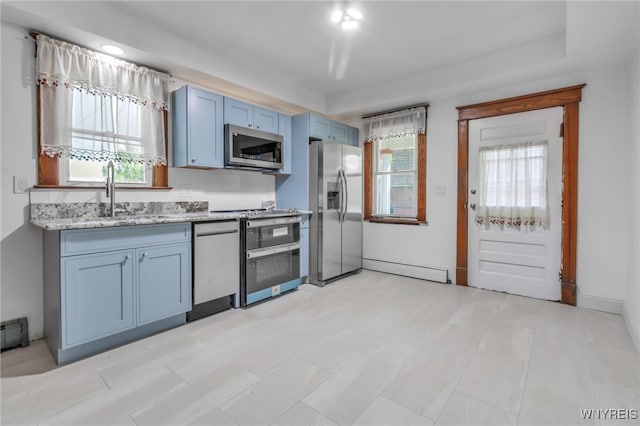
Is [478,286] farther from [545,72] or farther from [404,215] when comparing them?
[545,72]

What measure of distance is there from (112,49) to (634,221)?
4635 mm

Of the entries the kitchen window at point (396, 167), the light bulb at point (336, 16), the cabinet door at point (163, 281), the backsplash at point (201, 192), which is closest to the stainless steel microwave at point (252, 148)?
the backsplash at point (201, 192)

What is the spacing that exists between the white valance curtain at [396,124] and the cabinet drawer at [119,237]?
3.00 metres

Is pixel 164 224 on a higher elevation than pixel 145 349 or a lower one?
higher

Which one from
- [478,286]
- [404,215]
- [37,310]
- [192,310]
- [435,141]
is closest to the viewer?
[37,310]

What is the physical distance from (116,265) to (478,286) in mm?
3788

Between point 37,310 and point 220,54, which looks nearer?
point 37,310

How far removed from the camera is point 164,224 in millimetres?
2512

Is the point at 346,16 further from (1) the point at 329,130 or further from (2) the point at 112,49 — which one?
(2) the point at 112,49

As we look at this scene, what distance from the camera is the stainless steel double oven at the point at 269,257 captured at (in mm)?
3137

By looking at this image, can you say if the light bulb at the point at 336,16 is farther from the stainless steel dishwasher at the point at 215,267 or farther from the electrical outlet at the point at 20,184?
the electrical outlet at the point at 20,184

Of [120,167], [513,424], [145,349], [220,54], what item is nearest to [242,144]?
[220,54]

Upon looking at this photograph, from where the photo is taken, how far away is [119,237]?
7.38 ft

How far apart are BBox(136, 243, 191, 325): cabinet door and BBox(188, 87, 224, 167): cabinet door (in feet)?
3.20
